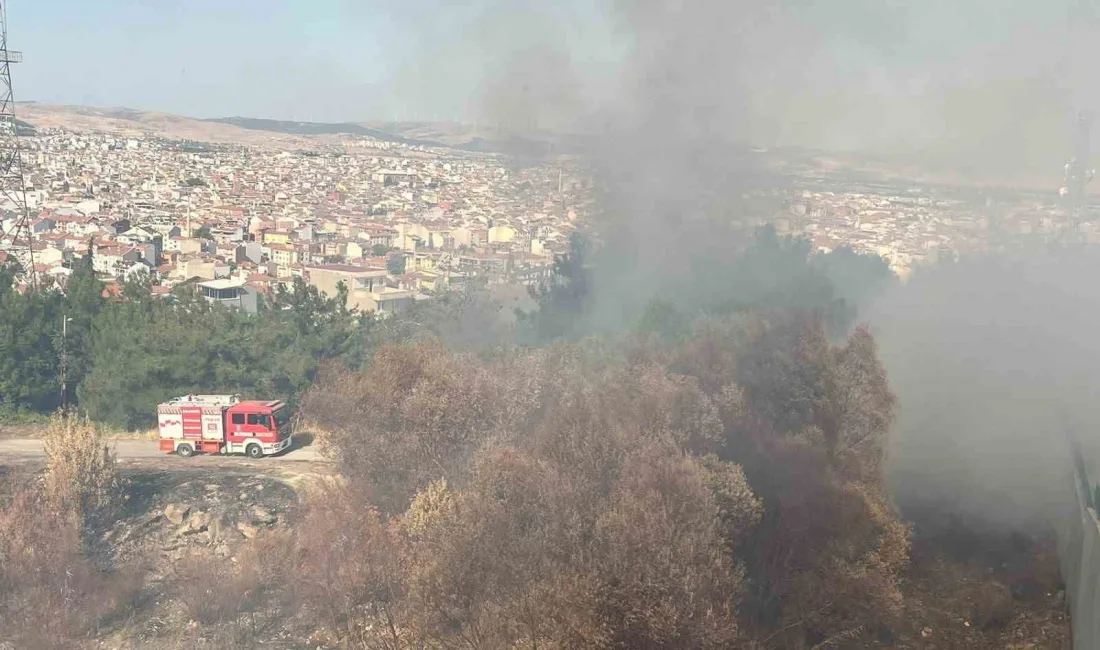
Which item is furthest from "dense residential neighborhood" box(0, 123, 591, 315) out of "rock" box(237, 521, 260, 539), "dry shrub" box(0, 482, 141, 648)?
"dry shrub" box(0, 482, 141, 648)

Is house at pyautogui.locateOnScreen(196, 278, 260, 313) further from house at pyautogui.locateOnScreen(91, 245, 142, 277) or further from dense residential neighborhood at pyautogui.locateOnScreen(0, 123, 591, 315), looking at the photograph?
house at pyautogui.locateOnScreen(91, 245, 142, 277)

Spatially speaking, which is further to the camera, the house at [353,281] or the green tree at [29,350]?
the house at [353,281]

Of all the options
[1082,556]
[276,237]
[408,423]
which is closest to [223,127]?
[276,237]

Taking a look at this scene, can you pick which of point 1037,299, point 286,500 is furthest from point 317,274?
point 1037,299

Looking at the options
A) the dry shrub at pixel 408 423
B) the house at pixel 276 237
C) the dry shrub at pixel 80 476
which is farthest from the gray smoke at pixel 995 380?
the house at pixel 276 237

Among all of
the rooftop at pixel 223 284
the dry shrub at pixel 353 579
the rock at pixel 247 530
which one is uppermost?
the dry shrub at pixel 353 579

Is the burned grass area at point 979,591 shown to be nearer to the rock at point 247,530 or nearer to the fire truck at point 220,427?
the rock at point 247,530

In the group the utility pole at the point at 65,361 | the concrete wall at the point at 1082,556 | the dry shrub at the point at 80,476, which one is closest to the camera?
the concrete wall at the point at 1082,556

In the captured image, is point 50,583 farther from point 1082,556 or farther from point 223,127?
point 223,127
